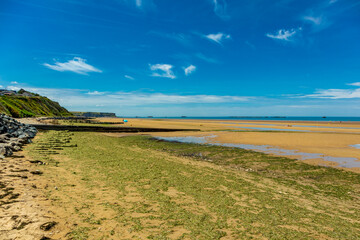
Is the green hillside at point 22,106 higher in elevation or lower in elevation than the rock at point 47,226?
higher

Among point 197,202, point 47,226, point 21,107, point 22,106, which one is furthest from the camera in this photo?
point 22,106

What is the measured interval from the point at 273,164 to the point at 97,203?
13.2m

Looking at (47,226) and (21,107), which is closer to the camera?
(47,226)

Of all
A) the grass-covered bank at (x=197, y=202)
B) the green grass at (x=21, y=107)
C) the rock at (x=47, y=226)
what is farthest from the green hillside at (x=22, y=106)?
the rock at (x=47, y=226)

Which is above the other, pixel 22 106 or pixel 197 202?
pixel 22 106

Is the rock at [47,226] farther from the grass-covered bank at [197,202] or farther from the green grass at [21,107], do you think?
the green grass at [21,107]

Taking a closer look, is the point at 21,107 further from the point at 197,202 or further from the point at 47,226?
the point at 197,202

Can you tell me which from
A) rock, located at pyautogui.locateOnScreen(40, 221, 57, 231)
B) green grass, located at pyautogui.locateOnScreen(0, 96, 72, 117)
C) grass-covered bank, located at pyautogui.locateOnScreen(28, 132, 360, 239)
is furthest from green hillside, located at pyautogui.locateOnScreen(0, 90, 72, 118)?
rock, located at pyautogui.locateOnScreen(40, 221, 57, 231)

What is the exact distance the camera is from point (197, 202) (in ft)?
24.1

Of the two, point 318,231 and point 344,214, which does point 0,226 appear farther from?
point 344,214

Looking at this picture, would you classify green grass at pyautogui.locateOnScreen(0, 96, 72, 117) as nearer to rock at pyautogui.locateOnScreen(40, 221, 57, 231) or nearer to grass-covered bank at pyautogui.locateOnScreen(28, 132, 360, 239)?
grass-covered bank at pyautogui.locateOnScreen(28, 132, 360, 239)

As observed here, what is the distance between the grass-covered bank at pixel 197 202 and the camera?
5402mm

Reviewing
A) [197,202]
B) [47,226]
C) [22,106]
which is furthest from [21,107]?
[197,202]

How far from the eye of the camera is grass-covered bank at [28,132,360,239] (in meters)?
5.40
